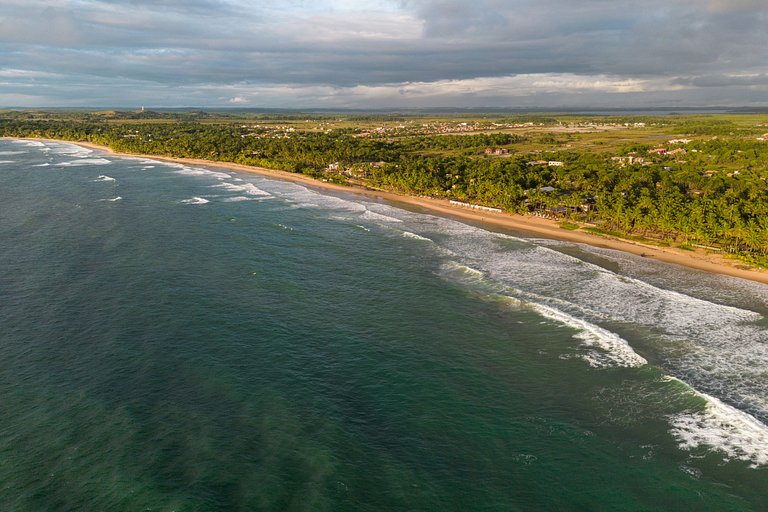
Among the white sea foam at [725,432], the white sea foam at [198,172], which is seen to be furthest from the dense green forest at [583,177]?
the white sea foam at [725,432]

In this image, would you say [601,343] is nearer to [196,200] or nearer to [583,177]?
[583,177]

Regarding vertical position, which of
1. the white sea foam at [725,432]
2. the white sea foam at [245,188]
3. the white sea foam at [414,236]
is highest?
the white sea foam at [245,188]

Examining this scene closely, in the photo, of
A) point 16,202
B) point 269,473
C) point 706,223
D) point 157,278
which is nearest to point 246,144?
point 16,202

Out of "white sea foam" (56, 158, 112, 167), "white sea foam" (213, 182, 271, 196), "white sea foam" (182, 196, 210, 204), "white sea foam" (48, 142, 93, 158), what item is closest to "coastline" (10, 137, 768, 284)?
"white sea foam" (213, 182, 271, 196)

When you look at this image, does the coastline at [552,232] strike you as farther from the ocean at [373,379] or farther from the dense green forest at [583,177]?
the ocean at [373,379]

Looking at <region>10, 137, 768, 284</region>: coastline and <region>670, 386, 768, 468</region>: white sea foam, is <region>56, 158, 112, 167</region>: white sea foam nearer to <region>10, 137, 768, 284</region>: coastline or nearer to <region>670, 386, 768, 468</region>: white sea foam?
<region>10, 137, 768, 284</region>: coastline

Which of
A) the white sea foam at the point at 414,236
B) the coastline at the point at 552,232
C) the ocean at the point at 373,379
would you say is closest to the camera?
the ocean at the point at 373,379
